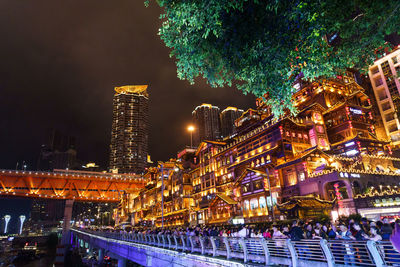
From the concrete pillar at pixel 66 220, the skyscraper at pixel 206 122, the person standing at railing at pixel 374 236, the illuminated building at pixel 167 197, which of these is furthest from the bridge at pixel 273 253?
the skyscraper at pixel 206 122

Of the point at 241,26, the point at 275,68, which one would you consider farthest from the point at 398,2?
the point at 241,26

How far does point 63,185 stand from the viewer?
63094 millimetres

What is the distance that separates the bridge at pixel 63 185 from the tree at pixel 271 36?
202 ft

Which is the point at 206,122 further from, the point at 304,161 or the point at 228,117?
the point at 304,161

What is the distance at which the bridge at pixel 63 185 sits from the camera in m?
58.2

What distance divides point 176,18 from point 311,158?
3604 cm

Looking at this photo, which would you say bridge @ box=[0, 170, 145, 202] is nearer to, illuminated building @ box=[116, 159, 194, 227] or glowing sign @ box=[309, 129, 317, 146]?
illuminated building @ box=[116, 159, 194, 227]

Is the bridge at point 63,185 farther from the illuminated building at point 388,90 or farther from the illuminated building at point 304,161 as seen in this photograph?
the illuminated building at point 388,90

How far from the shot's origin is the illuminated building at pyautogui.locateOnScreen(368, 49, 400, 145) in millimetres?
61241

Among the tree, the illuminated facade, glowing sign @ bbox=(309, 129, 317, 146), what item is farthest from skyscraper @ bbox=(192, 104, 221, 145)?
the tree

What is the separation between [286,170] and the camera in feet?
137

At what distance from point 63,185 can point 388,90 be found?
3433 inches

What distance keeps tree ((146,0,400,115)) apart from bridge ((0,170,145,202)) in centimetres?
6163

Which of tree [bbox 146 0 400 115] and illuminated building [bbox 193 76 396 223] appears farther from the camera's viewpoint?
illuminated building [bbox 193 76 396 223]
